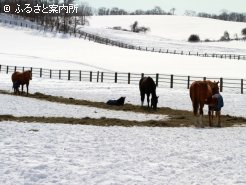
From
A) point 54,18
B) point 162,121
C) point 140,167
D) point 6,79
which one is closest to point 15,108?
point 162,121

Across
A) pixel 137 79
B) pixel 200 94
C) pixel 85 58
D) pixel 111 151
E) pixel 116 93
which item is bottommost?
pixel 137 79

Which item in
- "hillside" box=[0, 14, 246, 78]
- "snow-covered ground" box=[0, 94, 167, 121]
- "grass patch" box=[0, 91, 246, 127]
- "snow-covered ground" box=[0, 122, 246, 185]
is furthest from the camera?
"hillside" box=[0, 14, 246, 78]

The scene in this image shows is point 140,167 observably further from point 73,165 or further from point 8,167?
point 8,167

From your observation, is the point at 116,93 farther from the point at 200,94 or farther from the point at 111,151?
the point at 111,151

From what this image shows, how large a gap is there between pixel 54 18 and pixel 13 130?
11308 centimetres

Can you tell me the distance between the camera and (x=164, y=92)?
3316cm

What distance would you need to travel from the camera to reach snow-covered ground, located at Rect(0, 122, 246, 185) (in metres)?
9.62

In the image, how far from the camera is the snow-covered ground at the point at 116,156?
962 centimetres

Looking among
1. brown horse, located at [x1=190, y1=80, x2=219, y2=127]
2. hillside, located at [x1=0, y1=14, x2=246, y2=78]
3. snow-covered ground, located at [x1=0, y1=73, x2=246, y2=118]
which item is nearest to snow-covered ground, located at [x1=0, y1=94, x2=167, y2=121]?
snow-covered ground, located at [x1=0, y1=73, x2=246, y2=118]

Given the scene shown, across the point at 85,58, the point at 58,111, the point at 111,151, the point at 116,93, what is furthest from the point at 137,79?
the point at 111,151

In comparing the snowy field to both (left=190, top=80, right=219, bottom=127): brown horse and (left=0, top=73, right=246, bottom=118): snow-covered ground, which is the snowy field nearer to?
(left=0, top=73, right=246, bottom=118): snow-covered ground

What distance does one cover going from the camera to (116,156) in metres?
11.5

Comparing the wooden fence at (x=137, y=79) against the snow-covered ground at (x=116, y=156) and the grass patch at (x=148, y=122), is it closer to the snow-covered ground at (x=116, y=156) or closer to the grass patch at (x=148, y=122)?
the grass patch at (x=148, y=122)

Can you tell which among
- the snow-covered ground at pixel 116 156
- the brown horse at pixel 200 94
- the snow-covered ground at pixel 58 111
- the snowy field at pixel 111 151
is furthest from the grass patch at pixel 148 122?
the snow-covered ground at pixel 116 156
